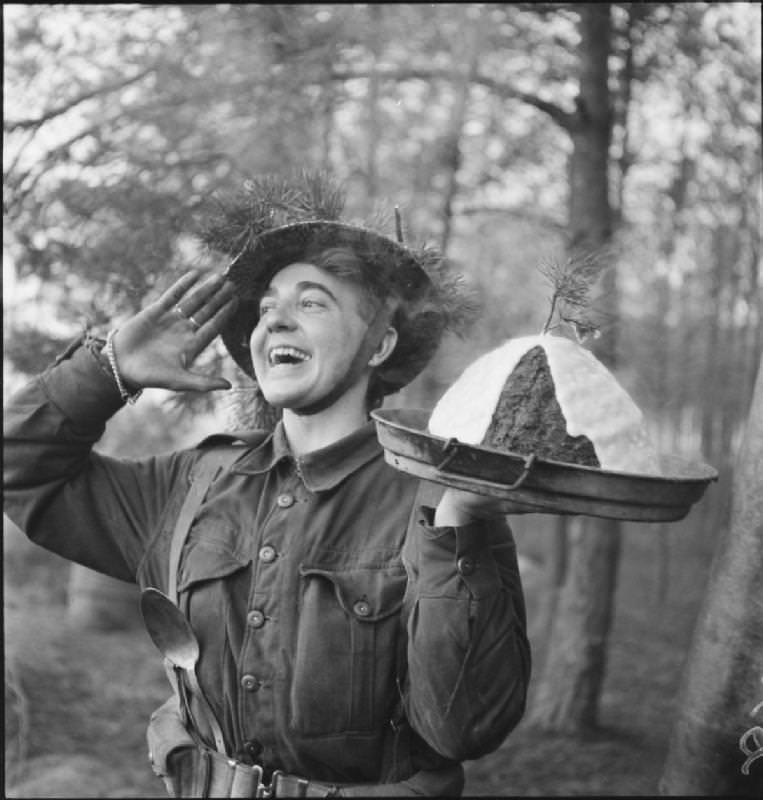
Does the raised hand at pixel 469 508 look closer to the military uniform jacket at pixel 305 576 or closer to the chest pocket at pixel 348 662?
the military uniform jacket at pixel 305 576

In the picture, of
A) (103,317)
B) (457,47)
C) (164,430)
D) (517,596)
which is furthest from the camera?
(164,430)

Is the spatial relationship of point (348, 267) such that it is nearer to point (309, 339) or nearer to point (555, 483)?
point (309, 339)

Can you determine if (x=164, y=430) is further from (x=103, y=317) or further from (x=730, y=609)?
(x=730, y=609)

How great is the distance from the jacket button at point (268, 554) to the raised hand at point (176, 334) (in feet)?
1.62

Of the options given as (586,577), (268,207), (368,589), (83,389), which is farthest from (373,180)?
(368,589)

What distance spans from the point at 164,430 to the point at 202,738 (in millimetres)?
4727

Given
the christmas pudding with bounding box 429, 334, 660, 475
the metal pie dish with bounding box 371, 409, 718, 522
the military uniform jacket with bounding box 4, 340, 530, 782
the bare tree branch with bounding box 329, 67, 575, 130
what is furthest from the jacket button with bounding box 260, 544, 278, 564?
the bare tree branch with bounding box 329, 67, 575, 130

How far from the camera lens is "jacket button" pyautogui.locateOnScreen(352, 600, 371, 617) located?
2.33m

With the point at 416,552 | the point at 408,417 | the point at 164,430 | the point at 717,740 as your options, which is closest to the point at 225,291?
the point at 408,417

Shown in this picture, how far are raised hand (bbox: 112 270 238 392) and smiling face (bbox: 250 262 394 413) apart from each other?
168mm

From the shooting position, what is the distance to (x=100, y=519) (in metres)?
2.77

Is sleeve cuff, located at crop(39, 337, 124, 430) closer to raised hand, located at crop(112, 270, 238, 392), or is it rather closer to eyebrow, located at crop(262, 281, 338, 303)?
raised hand, located at crop(112, 270, 238, 392)

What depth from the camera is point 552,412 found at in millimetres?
2000

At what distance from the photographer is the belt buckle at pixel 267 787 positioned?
7.78 ft
